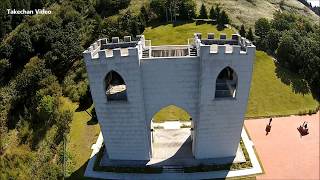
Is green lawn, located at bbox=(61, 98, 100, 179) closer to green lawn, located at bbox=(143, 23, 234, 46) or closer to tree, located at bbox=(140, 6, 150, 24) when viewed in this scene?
green lawn, located at bbox=(143, 23, 234, 46)

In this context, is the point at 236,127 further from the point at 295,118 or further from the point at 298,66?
the point at 298,66

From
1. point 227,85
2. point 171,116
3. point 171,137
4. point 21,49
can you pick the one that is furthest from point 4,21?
point 227,85

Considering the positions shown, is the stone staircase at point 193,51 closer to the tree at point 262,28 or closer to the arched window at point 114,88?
the arched window at point 114,88

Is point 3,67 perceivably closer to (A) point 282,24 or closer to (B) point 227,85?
(B) point 227,85

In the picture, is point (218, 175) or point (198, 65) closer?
point (198, 65)

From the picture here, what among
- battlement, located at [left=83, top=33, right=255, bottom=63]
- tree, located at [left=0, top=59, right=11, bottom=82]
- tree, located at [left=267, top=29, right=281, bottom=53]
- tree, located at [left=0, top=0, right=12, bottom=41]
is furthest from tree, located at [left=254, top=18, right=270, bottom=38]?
tree, located at [left=0, top=0, right=12, bottom=41]

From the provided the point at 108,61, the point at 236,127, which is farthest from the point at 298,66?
the point at 108,61
